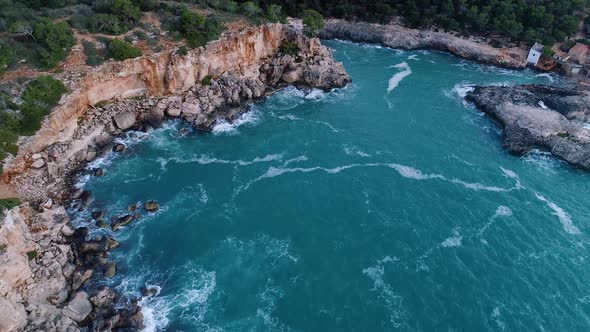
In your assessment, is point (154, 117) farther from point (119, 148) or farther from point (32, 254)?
point (32, 254)

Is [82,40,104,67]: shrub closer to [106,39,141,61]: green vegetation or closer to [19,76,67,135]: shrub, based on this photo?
[106,39,141,61]: green vegetation

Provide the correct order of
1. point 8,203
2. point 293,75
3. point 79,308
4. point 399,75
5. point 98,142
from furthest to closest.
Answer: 1. point 399,75
2. point 293,75
3. point 98,142
4. point 8,203
5. point 79,308

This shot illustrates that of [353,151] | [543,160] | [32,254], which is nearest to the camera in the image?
[32,254]

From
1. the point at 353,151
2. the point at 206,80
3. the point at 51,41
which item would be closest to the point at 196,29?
the point at 206,80

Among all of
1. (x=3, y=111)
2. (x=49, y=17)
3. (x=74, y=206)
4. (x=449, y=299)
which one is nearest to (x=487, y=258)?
(x=449, y=299)

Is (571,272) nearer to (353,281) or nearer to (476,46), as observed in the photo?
(353,281)
